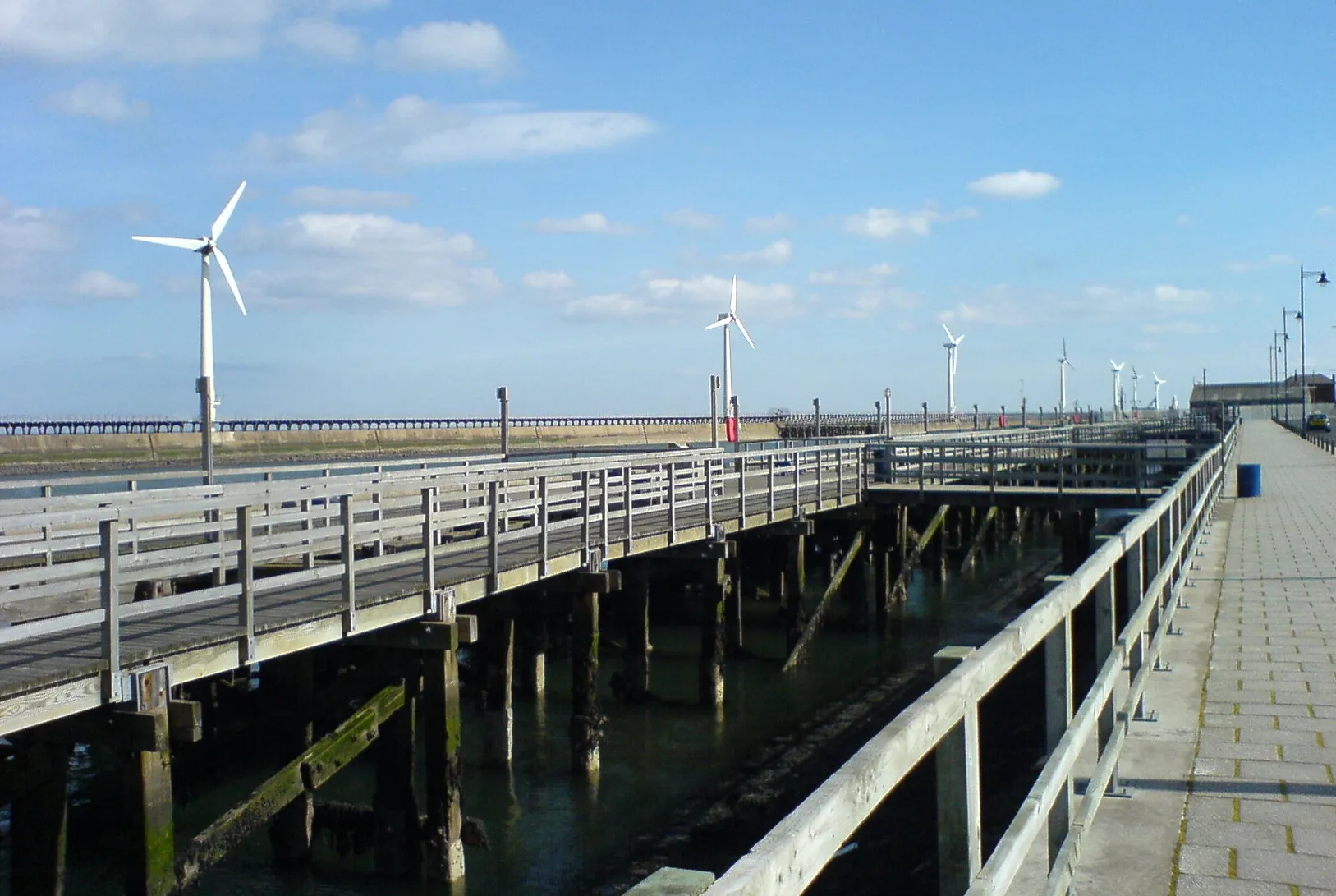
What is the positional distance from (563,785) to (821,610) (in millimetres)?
8070

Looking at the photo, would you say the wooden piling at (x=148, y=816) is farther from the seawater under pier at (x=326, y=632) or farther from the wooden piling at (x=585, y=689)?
the wooden piling at (x=585, y=689)

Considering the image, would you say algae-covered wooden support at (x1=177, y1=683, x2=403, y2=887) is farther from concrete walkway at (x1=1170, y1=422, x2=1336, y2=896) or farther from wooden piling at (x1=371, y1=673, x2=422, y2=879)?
concrete walkway at (x1=1170, y1=422, x2=1336, y2=896)

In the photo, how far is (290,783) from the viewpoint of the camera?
9.20 meters

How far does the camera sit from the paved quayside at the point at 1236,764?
410 centimetres

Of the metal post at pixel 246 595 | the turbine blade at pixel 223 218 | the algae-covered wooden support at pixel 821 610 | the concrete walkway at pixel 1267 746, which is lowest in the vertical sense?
the algae-covered wooden support at pixel 821 610

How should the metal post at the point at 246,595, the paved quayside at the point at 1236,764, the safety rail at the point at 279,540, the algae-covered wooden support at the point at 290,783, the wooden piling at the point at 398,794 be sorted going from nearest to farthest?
1. the paved quayside at the point at 1236,764
2. the safety rail at the point at 279,540
3. the metal post at the point at 246,595
4. the algae-covered wooden support at the point at 290,783
5. the wooden piling at the point at 398,794

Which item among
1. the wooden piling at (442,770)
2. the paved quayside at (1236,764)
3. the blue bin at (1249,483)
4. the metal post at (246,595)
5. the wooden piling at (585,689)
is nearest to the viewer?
the paved quayside at (1236,764)

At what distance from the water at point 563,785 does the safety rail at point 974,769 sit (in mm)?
6623

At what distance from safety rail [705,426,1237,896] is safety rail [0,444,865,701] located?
5.07 m

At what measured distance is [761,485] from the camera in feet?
86.5

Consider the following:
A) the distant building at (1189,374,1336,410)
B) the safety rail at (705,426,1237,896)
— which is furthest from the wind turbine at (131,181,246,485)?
the distant building at (1189,374,1336,410)

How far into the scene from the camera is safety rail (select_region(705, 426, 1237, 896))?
1732 millimetres

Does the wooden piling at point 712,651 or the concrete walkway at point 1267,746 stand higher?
the concrete walkway at point 1267,746

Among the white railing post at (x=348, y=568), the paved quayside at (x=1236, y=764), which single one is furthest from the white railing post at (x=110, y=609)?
the paved quayside at (x=1236, y=764)
